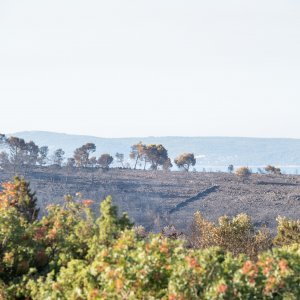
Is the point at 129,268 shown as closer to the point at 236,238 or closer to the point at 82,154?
the point at 236,238

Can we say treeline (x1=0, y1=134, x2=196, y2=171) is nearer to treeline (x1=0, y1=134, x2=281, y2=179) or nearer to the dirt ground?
treeline (x1=0, y1=134, x2=281, y2=179)

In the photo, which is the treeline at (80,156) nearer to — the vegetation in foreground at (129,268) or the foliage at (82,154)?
the foliage at (82,154)

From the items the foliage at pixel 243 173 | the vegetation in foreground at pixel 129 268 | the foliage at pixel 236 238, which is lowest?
the foliage at pixel 236 238

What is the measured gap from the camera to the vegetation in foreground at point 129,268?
42.2 feet

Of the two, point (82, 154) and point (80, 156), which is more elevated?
point (82, 154)

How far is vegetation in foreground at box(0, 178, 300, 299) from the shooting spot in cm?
1286

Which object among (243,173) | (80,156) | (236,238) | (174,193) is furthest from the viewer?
(80,156)

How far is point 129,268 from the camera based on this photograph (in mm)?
13359

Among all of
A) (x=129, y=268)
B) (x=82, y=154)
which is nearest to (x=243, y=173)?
(x=82, y=154)

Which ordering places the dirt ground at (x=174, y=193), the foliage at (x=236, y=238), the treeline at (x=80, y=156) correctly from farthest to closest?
1. the treeline at (x=80, y=156)
2. the dirt ground at (x=174, y=193)
3. the foliage at (x=236, y=238)

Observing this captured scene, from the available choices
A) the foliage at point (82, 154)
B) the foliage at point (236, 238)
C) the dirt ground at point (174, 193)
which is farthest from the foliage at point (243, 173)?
the foliage at point (236, 238)

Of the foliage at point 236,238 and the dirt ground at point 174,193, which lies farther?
the dirt ground at point 174,193

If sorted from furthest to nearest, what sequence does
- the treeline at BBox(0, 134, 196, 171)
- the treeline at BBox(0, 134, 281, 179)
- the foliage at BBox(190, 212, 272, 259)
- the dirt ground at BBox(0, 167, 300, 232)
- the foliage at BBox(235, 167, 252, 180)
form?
1. the foliage at BBox(235, 167, 252, 180)
2. the treeline at BBox(0, 134, 196, 171)
3. the treeline at BBox(0, 134, 281, 179)
4. the dirt ground at BBox(0, 167, 300, 232)
5. the foliage at BBox(190, 212, 272, 259)

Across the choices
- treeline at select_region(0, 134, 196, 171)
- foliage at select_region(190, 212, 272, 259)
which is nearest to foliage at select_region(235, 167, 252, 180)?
treeline at select_region(0, 134, 196, 171)
